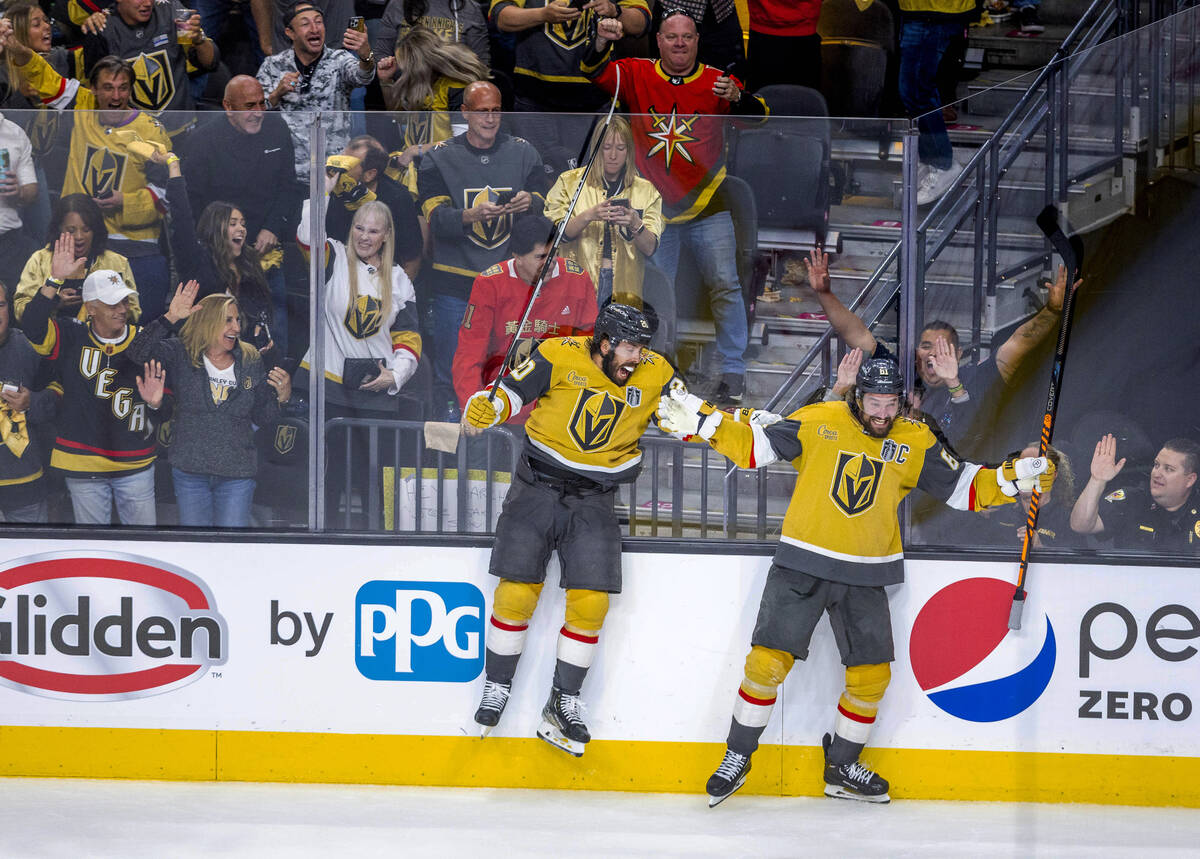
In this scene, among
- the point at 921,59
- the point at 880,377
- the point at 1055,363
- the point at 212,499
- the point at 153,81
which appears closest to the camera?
the point at 880,377

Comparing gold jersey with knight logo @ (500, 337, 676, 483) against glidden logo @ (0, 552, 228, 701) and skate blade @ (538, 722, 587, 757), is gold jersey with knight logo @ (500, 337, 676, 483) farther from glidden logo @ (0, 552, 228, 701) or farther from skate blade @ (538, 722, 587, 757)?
glidden logo @ (0, 552, 228, 701)

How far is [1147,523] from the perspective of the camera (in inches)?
179

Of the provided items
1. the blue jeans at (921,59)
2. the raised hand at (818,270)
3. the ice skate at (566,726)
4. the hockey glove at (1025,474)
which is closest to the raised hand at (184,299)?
the ice skate at (566,726)

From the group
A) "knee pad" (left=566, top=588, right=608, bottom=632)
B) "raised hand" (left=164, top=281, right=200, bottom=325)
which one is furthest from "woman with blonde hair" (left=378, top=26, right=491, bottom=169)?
"knee pad" (left=566, top=588, right=608, bottom=632)

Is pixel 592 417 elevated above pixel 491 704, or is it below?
above

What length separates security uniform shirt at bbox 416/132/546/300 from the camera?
4.52 meters

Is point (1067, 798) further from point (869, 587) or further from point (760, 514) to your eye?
point (760, 514)

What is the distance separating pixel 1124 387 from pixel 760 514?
1.26 meters

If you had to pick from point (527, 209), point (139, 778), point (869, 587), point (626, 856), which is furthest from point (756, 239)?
point (139, 778)

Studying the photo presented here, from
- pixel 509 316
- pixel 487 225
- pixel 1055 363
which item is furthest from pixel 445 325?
pixel 1055 363

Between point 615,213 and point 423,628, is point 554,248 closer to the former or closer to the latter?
point 615,213

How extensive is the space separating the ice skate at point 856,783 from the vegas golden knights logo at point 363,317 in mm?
2041

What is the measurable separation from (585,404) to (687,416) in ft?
1.10

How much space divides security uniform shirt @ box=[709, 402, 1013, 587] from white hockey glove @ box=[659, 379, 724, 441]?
0.04 meters
